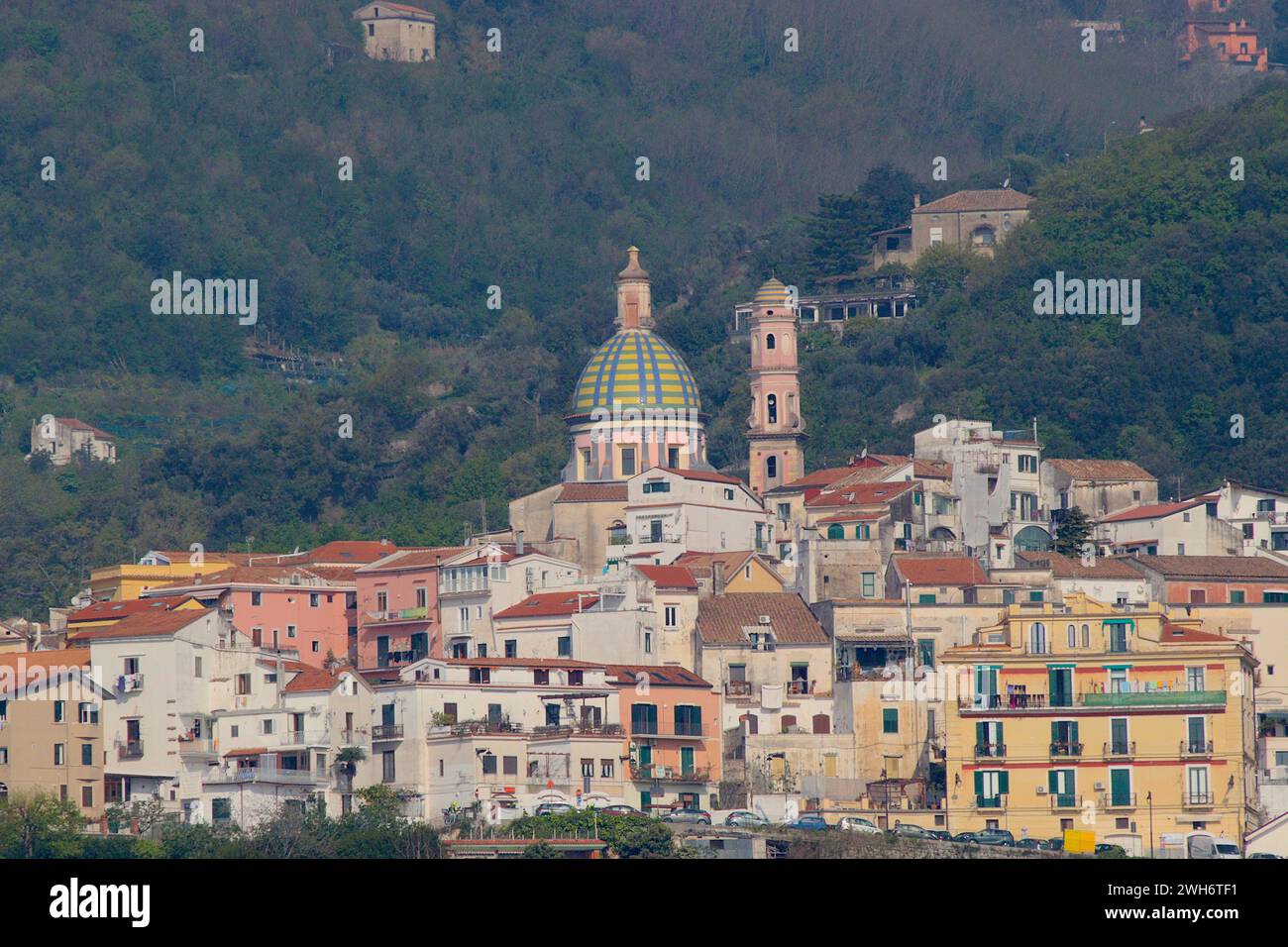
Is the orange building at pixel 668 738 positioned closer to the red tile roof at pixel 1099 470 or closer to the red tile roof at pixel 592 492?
the red tile roof at pixel 592 492

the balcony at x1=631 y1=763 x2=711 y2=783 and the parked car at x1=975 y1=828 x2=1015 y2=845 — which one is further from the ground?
the balcony at x1=631 y1=763 x2=711 y2=783

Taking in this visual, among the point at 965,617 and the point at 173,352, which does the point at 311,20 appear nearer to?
the point at 173,352

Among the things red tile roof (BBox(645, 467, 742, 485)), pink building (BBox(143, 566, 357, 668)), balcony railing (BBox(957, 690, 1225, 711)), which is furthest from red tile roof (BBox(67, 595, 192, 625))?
balcony railing (BBox(957, 690, 1225, 711))

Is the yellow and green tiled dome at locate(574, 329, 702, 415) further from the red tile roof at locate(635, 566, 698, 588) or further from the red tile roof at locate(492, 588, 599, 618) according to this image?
the red tile roof at locate(635, 566, 698, 588)

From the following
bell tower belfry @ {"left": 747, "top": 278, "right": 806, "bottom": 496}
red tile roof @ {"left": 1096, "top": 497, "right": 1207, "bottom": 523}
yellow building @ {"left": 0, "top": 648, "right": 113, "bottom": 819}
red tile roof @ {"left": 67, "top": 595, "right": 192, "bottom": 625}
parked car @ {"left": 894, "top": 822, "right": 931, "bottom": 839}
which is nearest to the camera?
parked car @ {"left": 894, "top": 822, "right": 931, "bottom": 839}

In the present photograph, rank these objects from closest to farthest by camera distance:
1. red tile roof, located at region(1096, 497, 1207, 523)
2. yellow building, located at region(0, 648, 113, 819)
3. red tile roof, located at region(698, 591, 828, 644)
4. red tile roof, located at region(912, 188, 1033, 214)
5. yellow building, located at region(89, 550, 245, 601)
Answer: yellow building, located at region(0, 648, 113, 819) < red tile roof, located at region(698, 591, 828, 644) < red tile roof, located at region(1096, 497, 1207, 523) < yellow building, located at region(89, 550, 245, 601) < red tile roof, located at region(912, 188, 1033, 214)

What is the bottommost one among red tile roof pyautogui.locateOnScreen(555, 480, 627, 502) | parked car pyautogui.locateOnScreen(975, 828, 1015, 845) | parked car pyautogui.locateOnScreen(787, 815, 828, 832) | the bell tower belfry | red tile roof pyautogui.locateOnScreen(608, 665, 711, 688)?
parked car pyautogui.locateOnScreen(975, 828, 1015, 845)

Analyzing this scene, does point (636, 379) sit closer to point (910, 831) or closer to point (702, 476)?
point (702, 476)
